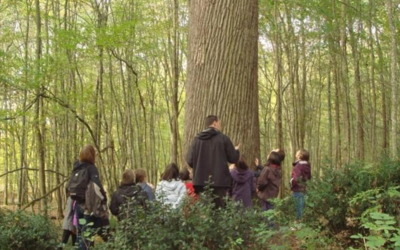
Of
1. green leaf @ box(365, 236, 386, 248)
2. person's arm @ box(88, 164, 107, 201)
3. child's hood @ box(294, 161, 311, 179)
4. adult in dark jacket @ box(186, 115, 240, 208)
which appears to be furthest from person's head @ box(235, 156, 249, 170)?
green leaf @ box(365, 236, 386, 248)

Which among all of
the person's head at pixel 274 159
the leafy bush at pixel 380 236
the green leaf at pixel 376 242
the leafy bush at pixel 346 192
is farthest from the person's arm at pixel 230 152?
the green leaf at pixel 376 242

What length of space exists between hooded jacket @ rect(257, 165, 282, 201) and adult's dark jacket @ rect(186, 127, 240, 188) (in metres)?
1.90

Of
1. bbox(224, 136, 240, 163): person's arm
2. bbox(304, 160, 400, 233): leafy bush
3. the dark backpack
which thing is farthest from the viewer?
the dark backpack

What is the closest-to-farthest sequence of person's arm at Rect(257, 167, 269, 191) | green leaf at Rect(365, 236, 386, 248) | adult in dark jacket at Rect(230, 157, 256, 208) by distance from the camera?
green leaf at Rect(365, 236, 386, 248) < adult in dark jacket at Rect(230, 157, 256, 208) < person's arm at Rect(257, 167, 269, 191)

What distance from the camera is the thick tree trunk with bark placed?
5.17m

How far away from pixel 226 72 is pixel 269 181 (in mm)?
2250

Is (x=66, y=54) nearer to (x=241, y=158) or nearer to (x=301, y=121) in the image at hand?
(x=241, y=158)

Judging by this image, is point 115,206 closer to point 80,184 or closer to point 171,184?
point 80,184

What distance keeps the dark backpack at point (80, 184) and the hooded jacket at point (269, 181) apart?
110 inches

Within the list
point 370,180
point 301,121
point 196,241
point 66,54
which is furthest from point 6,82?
point 301,121

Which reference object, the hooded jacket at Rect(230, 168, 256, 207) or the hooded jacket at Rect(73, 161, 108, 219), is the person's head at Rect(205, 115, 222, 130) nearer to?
the hooded jacket at Rect(230, 168, 256, 207)

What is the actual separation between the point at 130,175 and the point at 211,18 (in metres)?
2.30

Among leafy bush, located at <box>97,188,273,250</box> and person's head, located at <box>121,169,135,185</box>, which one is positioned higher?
person's head, located at <box>121,169,135,185</box>

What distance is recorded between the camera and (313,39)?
18859mm
